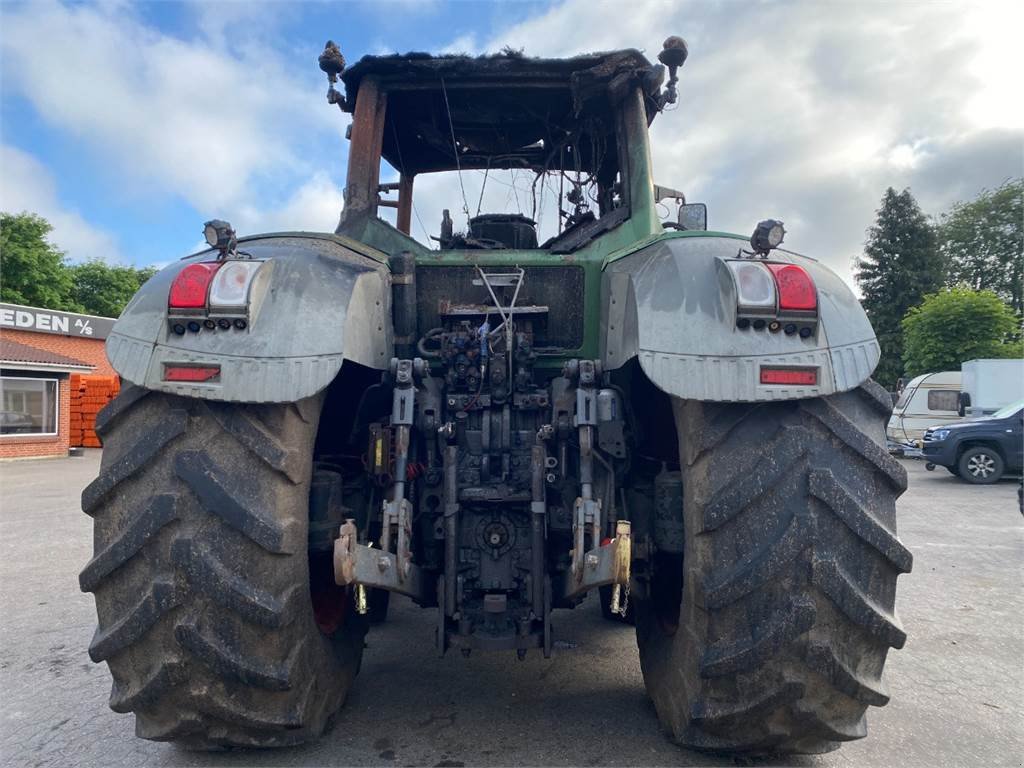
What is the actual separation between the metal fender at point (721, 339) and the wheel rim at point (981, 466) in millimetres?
14480

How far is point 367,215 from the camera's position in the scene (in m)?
3.98

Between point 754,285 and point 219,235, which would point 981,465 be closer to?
point 754,285

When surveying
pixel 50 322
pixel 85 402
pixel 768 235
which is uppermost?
pixel 50 322

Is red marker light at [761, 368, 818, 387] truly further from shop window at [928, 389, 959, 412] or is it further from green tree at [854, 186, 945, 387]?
green tree at [854, 186, 945, 387]

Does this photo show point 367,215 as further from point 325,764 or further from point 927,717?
point 927,717

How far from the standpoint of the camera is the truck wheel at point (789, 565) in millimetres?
2307

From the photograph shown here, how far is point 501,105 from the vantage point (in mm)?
4117

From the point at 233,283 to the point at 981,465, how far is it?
16.0m

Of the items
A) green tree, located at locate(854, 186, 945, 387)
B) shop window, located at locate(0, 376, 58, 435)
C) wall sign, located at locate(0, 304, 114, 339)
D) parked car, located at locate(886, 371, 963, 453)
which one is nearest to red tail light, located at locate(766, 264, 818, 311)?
parked car, located at locate(886, 371, 963, 453)

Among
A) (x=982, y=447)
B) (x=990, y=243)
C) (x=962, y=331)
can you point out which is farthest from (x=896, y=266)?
(x=982, y=447)

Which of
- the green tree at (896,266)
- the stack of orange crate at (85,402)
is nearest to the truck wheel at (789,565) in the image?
the stack of orange crate at (85,402)

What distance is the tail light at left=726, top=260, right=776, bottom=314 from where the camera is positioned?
2.38 meters

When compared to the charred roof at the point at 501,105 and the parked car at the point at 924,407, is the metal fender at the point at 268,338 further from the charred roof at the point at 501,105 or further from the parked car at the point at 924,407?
the parked car at the point at 924,407

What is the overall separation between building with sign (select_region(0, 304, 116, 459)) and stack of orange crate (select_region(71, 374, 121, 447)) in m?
1.76
